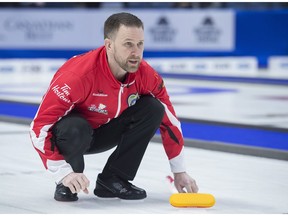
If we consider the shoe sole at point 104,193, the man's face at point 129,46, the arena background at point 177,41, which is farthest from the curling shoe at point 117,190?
the arena background at point 177,41

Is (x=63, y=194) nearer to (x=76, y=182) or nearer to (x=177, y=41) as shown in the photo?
(x=76, y=182)

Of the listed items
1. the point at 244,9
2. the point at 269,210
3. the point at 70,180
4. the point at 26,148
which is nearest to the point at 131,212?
the point at 70,180

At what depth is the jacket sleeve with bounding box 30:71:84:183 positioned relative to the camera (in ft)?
11.6

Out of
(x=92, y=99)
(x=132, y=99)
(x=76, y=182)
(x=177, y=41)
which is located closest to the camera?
(x=76, y=182)

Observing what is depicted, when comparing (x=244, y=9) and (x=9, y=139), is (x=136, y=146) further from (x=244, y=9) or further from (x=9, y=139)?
(x=244, y=9)

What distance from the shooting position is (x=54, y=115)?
3.55 meters

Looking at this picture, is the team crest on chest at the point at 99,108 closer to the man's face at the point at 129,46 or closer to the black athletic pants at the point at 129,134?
the black athletic pants at the point at 129,134

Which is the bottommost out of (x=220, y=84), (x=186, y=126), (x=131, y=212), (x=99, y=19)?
(x=131, y=212)

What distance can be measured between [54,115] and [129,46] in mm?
441

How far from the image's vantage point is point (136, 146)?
3.82 meters

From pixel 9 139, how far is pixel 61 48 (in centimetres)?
742

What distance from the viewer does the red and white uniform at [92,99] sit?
11.6 ft

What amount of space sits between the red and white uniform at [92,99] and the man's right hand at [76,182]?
0.19ft

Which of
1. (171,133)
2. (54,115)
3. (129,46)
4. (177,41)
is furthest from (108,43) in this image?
(177,41)
